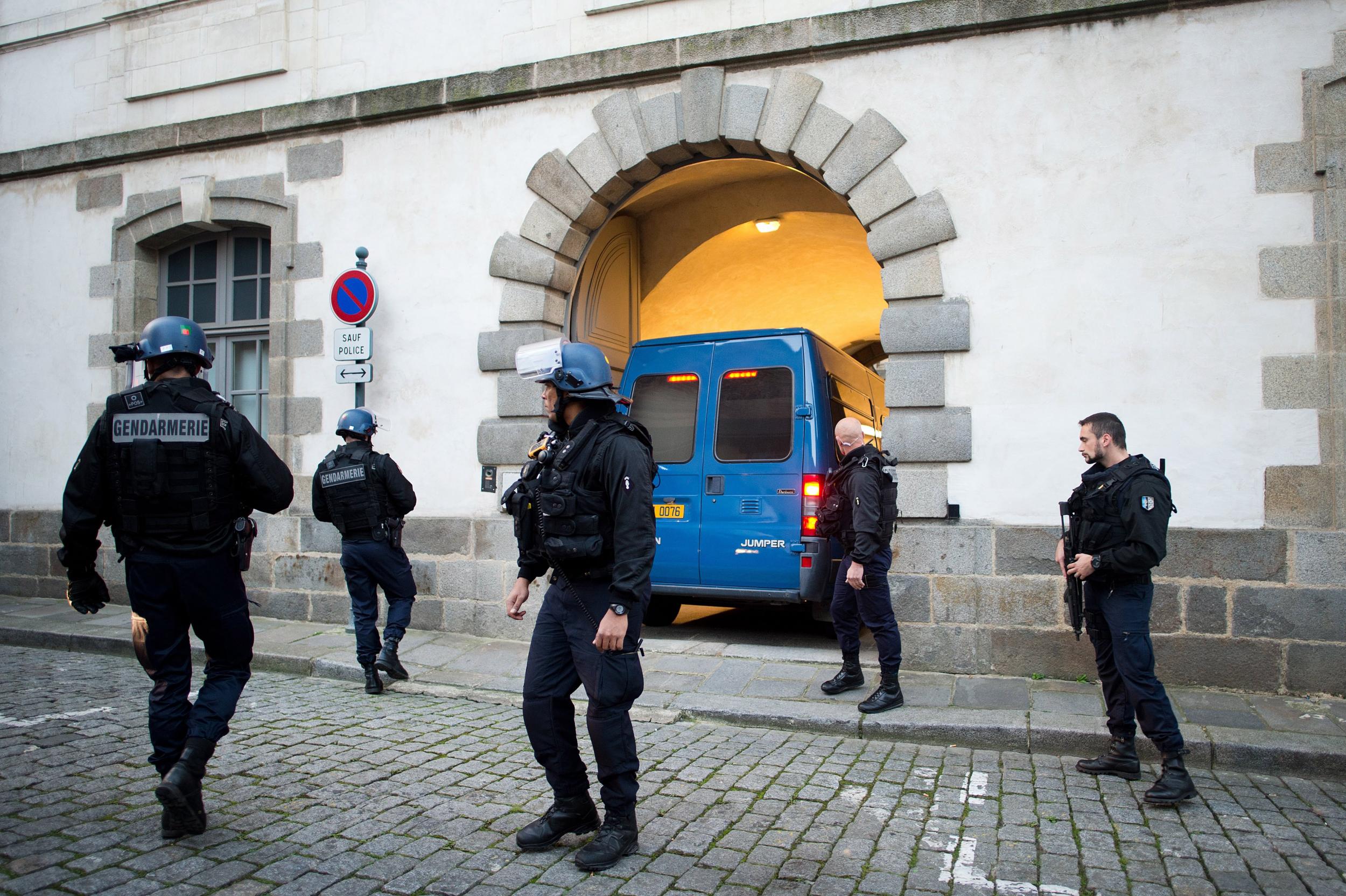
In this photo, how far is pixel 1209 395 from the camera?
20.2 ft

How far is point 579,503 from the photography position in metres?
3.55

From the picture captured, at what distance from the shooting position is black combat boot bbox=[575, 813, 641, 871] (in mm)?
3406

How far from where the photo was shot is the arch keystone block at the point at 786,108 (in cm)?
716

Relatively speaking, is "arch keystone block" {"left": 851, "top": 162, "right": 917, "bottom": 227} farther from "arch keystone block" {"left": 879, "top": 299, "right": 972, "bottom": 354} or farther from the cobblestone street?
the cobblestone street

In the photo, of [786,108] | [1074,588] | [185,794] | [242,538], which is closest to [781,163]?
[786,108]

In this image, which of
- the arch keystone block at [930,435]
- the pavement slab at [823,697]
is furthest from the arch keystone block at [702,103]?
the pavement slab at [823,697]

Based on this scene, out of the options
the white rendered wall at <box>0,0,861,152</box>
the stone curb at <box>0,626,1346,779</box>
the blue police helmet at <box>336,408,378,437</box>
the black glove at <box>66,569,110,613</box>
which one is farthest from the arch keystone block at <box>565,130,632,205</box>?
the black glove at <box>66,569,110,613</box>

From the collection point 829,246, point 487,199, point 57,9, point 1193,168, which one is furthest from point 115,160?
point 1193,168

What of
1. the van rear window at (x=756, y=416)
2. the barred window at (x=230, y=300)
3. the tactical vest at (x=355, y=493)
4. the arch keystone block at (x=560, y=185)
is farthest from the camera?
the barred window at (x=230, y=300)

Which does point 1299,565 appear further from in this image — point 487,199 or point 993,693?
point 487,199

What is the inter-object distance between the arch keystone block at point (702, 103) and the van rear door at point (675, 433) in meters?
1.65

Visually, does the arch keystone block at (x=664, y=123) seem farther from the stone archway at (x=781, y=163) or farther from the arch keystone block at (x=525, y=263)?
the arch keystone block at (x=525, y=263)

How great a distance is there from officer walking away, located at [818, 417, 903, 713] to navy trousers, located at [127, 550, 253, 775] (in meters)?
3.34

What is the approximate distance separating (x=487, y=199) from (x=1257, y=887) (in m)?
7.00
